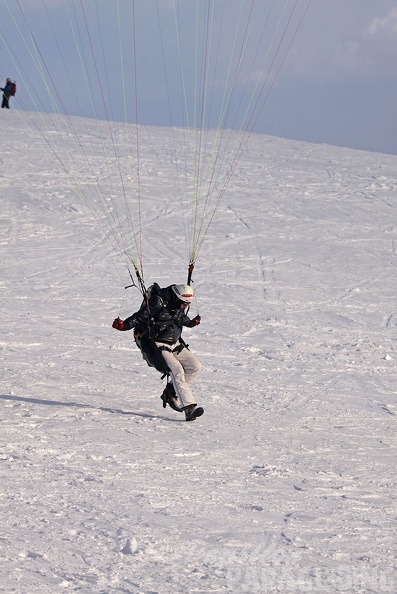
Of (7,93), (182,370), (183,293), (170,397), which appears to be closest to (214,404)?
(170,397)

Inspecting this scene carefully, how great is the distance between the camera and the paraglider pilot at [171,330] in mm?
8367

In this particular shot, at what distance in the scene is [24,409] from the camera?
8.49m

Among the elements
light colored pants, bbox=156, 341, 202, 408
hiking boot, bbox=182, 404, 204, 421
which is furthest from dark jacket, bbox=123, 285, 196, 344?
hiking boot, bbox=182, 404, 204, 421

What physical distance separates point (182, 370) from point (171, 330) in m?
0.42

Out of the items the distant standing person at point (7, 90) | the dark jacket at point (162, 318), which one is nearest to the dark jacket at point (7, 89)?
the distant standing person at point (7, 90)

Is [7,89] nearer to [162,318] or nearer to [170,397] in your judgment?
[162,318]

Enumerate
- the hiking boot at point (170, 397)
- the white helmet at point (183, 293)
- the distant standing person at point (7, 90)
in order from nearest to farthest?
1. the white helmet at point (183, 293)
2. the hiking boot at point (170, 397)
3. the distant standing person at point (7, 90)

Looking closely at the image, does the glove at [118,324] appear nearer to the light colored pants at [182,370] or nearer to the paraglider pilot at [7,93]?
the light colored pants at [182,370]

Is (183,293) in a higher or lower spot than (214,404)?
higher

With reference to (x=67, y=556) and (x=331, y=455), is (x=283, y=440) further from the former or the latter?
(x=67, y=556)

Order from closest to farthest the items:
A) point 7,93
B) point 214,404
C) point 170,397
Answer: point 170,397, point 214,404, point 7,93

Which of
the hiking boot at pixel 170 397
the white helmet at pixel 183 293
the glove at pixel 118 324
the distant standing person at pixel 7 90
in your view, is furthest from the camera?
the distant standing person at pixel 7 90

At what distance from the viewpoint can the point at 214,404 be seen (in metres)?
9.53

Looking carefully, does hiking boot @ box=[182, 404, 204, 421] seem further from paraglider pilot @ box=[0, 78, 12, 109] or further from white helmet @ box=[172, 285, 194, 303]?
paraglider pilot @ box=[0, 78, 12, 109]
